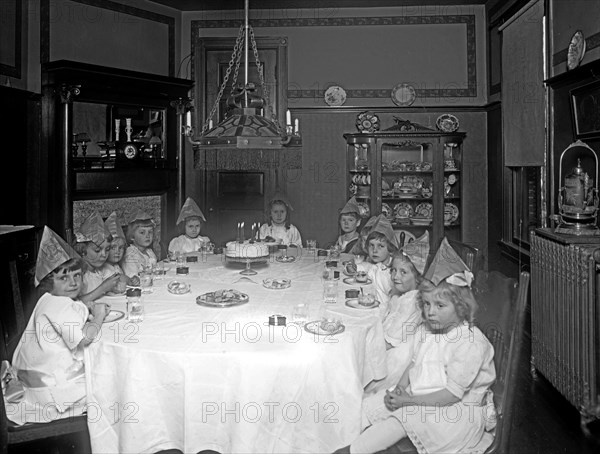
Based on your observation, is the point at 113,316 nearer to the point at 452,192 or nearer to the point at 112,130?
the point at 112,130

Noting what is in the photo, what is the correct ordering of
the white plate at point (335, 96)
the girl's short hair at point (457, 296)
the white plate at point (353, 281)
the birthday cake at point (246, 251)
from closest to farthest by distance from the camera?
the girl's short hair at point (457, 296) → the white plate at point (353, 281) → the birthday cake at point (246, 251) → the white plate at point (335, 96)

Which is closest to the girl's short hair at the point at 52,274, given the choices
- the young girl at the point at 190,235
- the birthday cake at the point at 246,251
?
the birthday cake at the point at 246,251

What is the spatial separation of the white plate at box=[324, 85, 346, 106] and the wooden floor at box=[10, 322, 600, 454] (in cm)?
375

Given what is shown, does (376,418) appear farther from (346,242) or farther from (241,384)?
(346,242)

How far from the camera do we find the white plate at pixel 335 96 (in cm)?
634

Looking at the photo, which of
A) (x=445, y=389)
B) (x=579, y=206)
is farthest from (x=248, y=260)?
(x=579, y=206)

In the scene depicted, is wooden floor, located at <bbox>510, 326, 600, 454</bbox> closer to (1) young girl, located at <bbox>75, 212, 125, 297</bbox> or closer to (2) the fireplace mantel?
(1) young girl, located at <bbox>75, 212, 125, 297</bbox>

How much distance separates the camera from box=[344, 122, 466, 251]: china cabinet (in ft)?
19.6

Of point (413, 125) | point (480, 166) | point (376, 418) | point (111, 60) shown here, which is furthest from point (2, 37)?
point (480, 166)

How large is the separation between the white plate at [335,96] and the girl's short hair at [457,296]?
4.37 m

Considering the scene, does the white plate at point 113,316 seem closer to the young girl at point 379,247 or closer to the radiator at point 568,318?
the young girl at point 379,247

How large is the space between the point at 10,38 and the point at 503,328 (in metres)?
4.68

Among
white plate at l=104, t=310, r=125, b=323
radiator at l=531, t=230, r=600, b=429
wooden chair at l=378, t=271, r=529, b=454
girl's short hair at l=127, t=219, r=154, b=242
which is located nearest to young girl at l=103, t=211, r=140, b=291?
girl's short hair at l=127, t=219, r=154, b=242

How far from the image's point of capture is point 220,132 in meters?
3.25
